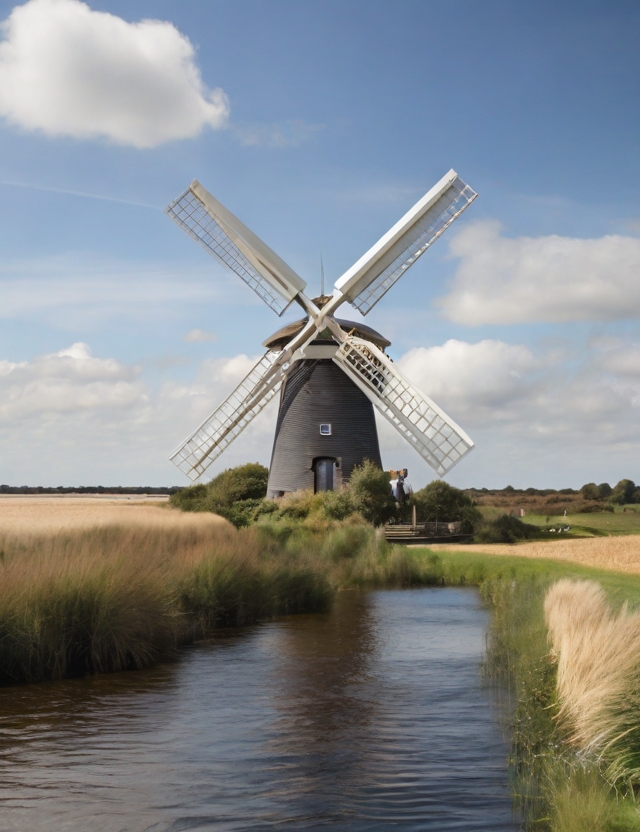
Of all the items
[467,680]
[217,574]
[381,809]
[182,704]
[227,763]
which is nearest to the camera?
[381,809]

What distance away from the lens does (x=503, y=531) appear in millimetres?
33062

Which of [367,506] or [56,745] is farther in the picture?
[367,506]

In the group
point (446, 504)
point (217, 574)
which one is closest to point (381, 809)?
point (217, 574)

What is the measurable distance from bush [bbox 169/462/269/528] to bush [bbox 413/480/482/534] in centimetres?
647

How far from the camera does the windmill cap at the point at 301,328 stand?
94.1 feet

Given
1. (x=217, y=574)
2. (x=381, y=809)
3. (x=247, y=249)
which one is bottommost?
(x=381, y=809)

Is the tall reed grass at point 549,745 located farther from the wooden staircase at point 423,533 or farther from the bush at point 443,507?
the bush at point 443,507

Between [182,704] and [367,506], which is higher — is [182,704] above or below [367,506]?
below

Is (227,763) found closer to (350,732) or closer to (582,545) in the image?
(350,732)

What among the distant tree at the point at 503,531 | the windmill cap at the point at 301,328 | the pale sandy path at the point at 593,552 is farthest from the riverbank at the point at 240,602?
the distant tree at the point at 503,531

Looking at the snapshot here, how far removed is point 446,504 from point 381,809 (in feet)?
90.3

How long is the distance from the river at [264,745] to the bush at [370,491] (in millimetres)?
15873

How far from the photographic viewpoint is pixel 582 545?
27.8m

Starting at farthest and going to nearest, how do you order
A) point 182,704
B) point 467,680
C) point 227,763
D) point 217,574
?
point 217,574 → point 467,680 → point 182,704 → point 227,763
